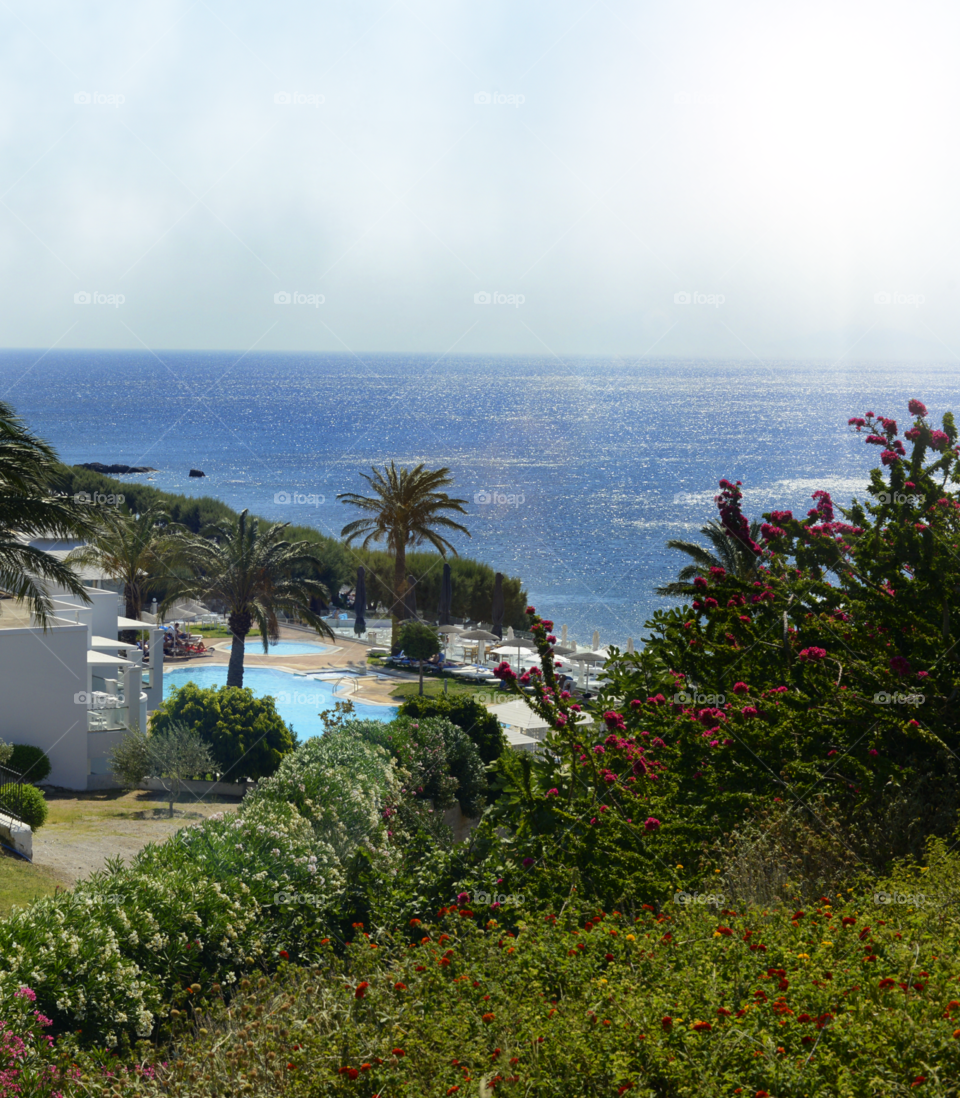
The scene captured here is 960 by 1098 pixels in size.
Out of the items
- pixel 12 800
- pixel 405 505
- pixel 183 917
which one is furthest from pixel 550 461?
pixel 183 917

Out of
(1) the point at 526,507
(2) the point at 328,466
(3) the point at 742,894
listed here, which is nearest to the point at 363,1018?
(3) the point at 742,894

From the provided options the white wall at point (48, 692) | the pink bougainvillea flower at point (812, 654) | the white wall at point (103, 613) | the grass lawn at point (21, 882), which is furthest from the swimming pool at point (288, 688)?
the pink bougainvillea flower at point (812, 654)

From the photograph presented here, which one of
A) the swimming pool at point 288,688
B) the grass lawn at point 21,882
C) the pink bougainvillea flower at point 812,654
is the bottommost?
the swimming pool at point 288,688

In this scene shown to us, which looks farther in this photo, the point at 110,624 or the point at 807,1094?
the point at 110,624

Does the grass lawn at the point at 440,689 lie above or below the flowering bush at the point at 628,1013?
below

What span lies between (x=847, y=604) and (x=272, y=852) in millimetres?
5869

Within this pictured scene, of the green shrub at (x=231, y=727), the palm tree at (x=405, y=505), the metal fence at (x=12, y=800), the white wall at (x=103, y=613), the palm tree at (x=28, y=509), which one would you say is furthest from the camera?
the palm tree at (x=405, y=505)

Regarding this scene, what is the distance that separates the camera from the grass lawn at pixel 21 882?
1062 centimetres

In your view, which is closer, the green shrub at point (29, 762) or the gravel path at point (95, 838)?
the gravel path at point (95, 838)

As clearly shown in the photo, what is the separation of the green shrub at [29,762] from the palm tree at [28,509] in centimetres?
333

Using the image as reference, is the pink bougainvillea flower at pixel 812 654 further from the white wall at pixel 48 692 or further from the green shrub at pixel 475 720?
the white wall at pixel 48 692

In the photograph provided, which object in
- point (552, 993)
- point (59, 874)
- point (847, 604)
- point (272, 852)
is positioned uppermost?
point (847, 604)

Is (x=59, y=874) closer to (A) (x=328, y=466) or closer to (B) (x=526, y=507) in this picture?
(B) (x=526, y=507)

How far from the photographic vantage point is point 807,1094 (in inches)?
127
